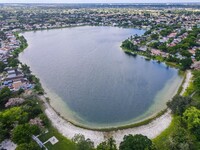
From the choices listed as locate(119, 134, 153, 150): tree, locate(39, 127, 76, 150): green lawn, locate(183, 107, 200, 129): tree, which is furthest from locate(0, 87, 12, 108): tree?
locate(183, 107, 200, 129): tree

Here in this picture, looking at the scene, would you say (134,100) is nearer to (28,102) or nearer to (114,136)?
(114,136)

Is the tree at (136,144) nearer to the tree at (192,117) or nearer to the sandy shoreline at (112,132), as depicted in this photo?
the sandy shoreline at (112,132)

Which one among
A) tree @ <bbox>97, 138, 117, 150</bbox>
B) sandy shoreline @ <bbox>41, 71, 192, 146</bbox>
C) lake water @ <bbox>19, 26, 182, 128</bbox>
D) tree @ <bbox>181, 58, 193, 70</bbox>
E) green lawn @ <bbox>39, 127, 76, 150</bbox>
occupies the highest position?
tree @ <bbox>97, 138, 117, 150</bbox>

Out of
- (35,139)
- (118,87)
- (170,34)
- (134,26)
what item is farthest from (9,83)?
(134,26)

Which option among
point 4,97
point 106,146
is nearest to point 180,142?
point 106,146

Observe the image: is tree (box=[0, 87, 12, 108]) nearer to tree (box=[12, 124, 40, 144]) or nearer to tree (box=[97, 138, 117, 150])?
tree (box=[12, 124, 40, 144])

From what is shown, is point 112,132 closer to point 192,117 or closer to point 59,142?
point 59,142
